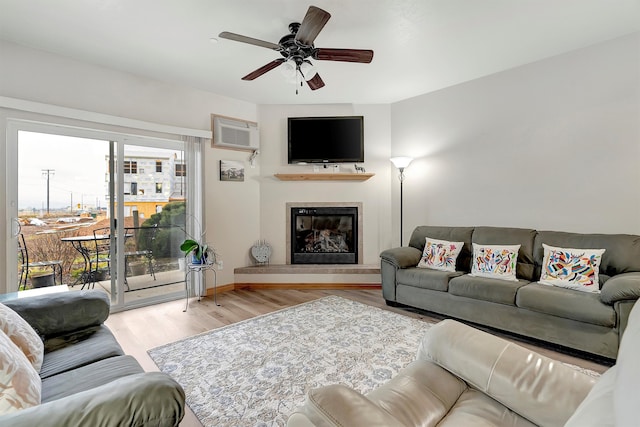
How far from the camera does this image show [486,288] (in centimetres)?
286

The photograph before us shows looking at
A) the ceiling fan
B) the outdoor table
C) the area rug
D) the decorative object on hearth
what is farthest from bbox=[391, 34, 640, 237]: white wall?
the outdoor table

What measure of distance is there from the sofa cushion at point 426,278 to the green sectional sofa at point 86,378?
8.89 feet

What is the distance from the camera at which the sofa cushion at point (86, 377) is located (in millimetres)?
1219

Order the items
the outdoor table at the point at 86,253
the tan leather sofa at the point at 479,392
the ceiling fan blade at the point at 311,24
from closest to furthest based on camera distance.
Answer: the tan leather sofa at the point at 479,392 → the ceiling fan blade at the point at 311,24 → the outdoor table at the point at 86,253

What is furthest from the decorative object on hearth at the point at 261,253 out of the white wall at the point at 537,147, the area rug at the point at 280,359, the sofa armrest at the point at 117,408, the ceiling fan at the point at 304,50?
the sofa armrest at the point at 117,408

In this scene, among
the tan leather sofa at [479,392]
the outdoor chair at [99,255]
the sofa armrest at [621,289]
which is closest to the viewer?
the tan leather sofa at [479,392]

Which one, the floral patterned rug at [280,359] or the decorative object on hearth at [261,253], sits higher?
the decorative object on hearth at [261,253]

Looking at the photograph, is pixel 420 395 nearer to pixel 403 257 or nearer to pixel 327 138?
pixel 403 257

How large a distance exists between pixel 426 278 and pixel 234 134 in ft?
10.5

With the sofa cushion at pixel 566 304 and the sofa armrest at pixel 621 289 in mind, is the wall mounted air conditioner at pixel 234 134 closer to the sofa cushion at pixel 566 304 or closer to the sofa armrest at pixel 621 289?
the sofa cushion at pixel 566 304

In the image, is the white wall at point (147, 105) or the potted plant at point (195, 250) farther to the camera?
the potted plant at point (195, 250)

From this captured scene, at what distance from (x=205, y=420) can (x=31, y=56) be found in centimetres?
359

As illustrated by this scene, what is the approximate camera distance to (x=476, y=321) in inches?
116

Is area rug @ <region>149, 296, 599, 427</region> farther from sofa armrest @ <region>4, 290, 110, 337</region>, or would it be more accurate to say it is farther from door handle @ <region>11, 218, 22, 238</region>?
door handle @ <region>11, 218, 22, 238</region>
